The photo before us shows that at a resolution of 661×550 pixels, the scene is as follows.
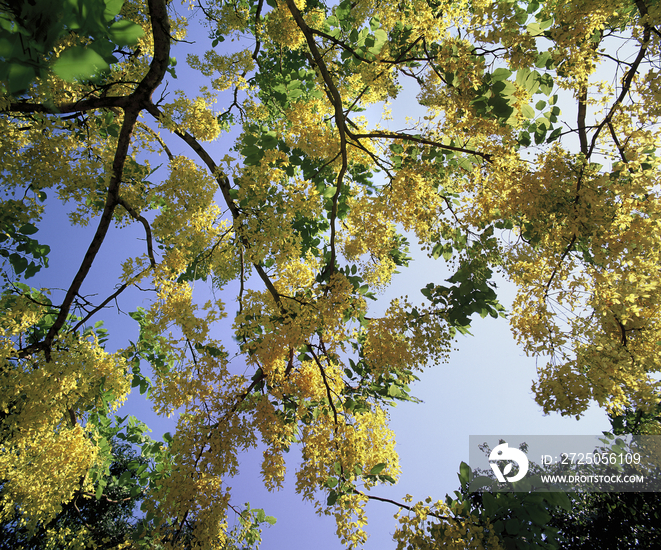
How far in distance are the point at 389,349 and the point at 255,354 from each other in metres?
1.35

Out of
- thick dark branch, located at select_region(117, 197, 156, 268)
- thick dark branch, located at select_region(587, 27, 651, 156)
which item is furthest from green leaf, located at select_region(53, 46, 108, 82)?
thick dark branch, located at select_region(587, 27, 651, 156)

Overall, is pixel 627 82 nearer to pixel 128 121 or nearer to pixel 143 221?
pixel 128 121

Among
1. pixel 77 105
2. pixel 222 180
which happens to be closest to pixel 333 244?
pixel 222 180

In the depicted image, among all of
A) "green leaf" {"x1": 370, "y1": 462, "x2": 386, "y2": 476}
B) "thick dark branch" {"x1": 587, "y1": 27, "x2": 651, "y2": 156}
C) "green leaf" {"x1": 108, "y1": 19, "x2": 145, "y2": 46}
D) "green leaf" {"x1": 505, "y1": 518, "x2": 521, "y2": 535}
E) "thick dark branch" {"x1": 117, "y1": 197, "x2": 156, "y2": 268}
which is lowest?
"green leaf" {"x1": 505, "y1": 518, "x2": 521, "y2": 535}

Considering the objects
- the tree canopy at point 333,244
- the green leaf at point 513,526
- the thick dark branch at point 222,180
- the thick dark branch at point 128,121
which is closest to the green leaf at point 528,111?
the tree canopy at point 333,244

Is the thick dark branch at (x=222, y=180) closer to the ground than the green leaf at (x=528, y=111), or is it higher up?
closer to the ground

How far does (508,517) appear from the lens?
2.61 m

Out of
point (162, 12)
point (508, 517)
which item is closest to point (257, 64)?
point (162, 12)

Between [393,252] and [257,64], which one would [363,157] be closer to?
[393,252]

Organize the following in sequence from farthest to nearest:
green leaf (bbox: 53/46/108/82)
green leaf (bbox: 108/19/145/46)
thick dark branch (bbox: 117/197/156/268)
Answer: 1. thick dark branch (bbox: 117/197/156/268)
2. green leaf (bbox: 108/19/145/46)
3. green leaf (bbox: 53/46/108/82)

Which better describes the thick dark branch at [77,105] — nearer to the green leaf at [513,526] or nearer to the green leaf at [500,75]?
the green leaf at [500,75]

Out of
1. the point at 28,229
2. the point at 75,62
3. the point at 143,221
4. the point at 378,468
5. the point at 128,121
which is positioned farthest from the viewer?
the point at 143,221

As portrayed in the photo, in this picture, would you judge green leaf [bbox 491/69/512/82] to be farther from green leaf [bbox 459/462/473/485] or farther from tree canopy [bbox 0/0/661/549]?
green leaf [bbox 459/462/473/485]

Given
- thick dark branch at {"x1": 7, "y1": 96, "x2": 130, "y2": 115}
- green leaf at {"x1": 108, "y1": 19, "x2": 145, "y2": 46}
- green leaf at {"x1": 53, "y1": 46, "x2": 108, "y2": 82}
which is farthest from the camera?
thick dark branch at {"x1": 7, "y1": 96, "x2": 130, "y2": 115}
